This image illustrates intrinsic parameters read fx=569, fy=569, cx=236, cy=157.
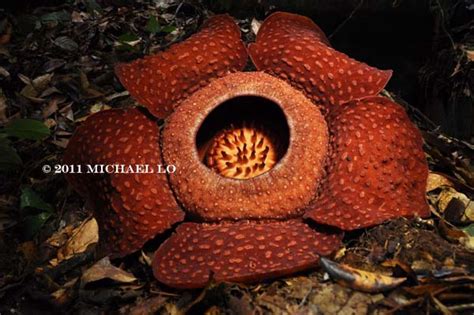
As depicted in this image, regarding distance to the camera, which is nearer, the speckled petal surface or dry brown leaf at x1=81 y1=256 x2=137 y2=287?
the speckled petal surface

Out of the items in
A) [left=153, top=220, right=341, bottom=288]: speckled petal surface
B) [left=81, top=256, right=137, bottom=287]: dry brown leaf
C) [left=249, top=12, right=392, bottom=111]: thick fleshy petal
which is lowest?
[left=81, top=256, right=137, bottom=287]: dry brown leaf

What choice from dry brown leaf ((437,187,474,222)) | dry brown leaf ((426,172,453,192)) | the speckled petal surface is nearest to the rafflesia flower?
the speckled petal surface

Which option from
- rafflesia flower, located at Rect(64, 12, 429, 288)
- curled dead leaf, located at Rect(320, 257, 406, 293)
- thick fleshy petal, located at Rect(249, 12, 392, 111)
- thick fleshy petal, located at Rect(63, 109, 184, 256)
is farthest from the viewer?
thick fleshy petal, located at Rect(249, 12, 392, 111)

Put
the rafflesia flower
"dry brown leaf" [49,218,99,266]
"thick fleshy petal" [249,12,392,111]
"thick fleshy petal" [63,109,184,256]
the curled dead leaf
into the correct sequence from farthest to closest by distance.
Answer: "dry brown leaf" [49,218,99,266] → "thick fleshy petal" [249,12,392,111] → "thick fleshy petal" [63,109,184,256] → the rafflesia flower → the curled dead leaf

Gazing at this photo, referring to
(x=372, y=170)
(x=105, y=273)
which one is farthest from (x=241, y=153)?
Answer: (x=105, y=273)

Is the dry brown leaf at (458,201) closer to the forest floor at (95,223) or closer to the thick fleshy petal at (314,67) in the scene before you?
the forest floor at (95,223)

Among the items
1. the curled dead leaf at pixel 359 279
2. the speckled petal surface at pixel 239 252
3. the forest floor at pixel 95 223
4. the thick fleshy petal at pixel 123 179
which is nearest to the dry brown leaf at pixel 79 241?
the forest floor at pixel 95 223

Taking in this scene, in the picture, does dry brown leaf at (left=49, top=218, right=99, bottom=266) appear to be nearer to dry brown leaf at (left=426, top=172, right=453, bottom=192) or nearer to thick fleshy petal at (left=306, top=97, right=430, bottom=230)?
thick fleshy petal at (left=306, top=97, right=430, bottom=230)

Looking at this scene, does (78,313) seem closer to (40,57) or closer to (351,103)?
(351,103)
